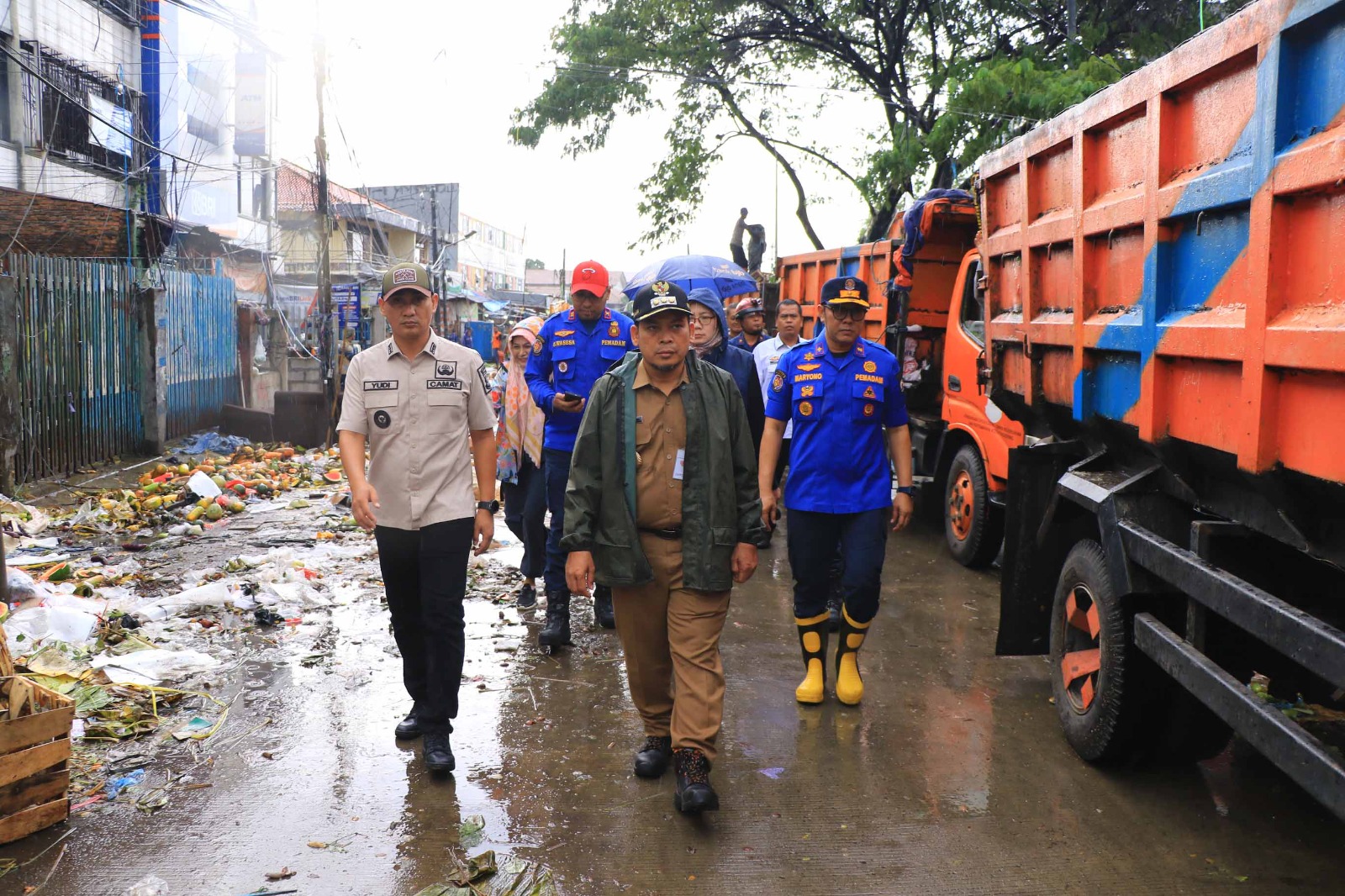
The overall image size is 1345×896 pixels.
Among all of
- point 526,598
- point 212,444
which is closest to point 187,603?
point 526,598

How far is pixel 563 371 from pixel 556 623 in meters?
1.38

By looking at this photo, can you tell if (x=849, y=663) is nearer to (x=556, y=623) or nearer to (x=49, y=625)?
(x=556, y=623)

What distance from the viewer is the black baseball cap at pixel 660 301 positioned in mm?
3697

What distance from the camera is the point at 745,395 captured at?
567 centimetres

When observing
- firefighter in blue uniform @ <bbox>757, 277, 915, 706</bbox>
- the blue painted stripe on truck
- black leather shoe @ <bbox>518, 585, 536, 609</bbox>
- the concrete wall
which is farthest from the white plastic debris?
the concrete wall

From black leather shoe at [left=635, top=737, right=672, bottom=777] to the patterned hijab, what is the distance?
2359 millimetres

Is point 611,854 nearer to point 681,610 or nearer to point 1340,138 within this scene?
point 681,610

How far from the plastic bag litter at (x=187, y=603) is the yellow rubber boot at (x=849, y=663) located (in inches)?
148

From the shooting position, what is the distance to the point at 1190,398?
134 inches

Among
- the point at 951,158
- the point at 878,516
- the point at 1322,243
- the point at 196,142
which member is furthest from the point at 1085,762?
the point at 196,142

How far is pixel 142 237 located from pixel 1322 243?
18412 millimetres

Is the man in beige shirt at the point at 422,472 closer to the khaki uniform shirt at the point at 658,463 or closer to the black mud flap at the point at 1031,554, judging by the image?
the khaki uniform shirt at the point at 658,463

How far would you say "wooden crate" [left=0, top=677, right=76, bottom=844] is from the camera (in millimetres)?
3314

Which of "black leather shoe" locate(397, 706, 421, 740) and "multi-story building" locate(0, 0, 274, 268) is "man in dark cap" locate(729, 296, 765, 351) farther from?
"multi-story building" locate(0, 0, 274, 268)
